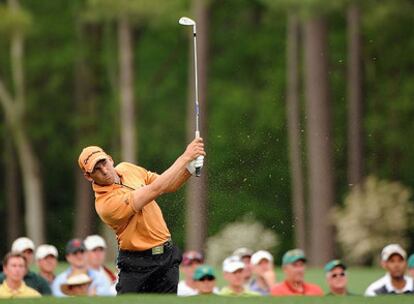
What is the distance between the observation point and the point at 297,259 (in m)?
14.2

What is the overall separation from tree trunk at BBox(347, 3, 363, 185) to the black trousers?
19.3 meters

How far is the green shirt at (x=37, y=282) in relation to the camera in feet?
46.0

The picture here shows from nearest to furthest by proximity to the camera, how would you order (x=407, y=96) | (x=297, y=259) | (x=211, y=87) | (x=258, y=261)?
(x=297, y=259) < (x=258, y=261) < (x=407, y=96) < (x=211, y=87)

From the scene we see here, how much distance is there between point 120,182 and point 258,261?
433 cm

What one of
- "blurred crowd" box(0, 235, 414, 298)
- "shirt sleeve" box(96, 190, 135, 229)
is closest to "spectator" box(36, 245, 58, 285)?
"blurred crowd" box(0, 235, 414, 298)

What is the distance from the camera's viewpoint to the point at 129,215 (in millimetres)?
11141

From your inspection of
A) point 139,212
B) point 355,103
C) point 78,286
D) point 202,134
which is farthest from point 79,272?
point 355,103

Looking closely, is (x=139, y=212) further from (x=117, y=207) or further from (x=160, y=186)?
(x=160, y=186)

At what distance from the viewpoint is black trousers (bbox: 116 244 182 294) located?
11.4m

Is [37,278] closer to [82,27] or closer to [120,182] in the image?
[120,182]

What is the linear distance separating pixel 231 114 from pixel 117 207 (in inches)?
1265

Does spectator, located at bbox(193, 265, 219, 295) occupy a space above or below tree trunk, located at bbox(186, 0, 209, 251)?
below

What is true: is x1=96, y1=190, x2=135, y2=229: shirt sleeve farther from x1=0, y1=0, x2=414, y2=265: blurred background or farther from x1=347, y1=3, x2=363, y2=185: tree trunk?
x1=347, y1=3, x2=363, y2=185: tree trunk

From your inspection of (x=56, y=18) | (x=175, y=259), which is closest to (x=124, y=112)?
(x=56, y=18)
